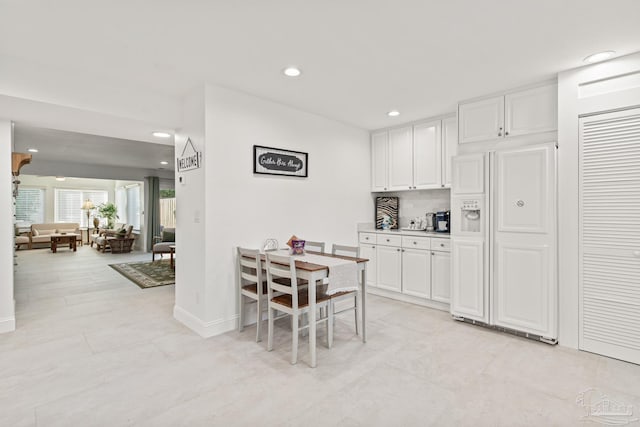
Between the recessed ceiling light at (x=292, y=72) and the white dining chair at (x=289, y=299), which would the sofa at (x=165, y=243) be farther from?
the recessed ceiling light at (x=292, y=72)

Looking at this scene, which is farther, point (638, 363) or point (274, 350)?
point (274, 350)

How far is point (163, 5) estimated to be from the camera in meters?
1.94

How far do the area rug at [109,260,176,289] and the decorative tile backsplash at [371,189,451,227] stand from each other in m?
3.91

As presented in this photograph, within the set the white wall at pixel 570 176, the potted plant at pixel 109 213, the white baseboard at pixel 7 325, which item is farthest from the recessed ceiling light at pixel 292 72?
the potted plant at pixel 109 213

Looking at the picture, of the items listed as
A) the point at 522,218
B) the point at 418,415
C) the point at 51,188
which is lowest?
the point at 418,415

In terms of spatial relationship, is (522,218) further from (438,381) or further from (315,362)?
(315,362)

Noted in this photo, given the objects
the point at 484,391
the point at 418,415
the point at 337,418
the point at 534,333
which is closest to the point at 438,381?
the point at 484,391

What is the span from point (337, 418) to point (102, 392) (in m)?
1.61

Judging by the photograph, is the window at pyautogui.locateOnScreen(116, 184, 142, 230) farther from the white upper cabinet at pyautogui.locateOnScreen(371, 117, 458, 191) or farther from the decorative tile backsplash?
the decorative tile backsplash

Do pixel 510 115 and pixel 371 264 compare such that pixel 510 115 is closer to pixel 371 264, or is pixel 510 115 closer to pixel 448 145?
pixel 448 145

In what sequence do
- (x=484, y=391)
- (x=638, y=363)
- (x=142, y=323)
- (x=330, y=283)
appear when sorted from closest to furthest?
(x=484, y=391)
(x=638, y=363)
(x=330, y=283)
(x=142, y=323)

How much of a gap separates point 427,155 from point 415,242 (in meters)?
1.19

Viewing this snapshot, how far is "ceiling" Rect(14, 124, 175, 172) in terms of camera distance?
5.21 m

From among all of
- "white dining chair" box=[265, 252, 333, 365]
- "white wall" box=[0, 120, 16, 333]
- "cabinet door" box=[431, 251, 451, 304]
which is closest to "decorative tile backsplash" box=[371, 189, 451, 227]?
"cabinet door" box=[431, 251, 451, 304]
